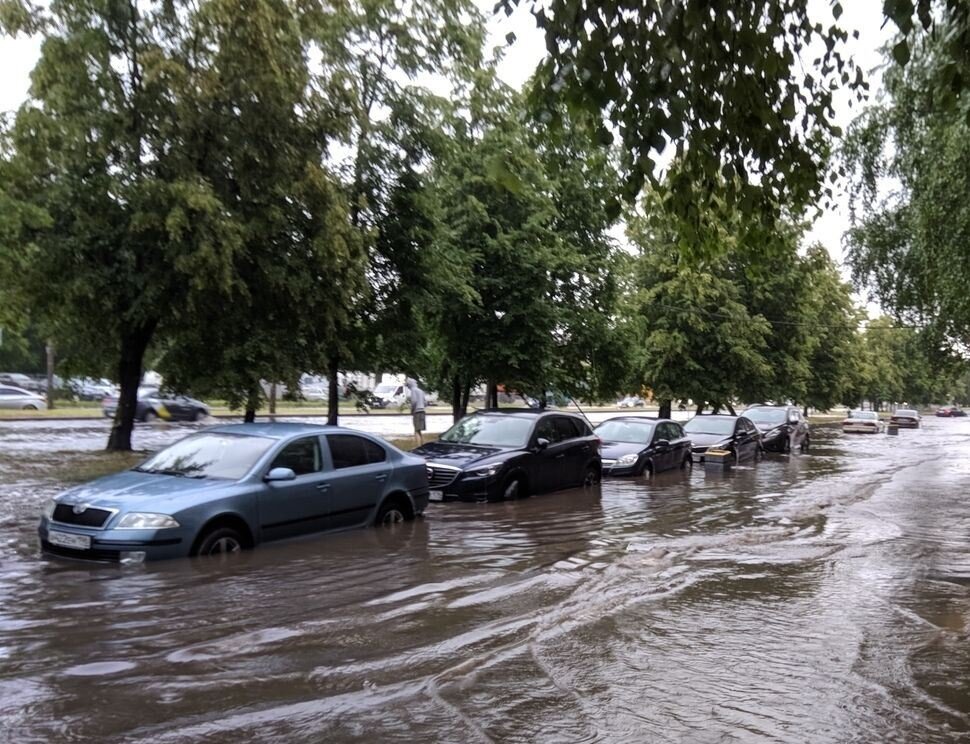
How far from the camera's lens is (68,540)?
8.78 metres

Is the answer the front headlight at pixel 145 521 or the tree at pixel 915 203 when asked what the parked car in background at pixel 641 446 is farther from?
the front headlight at pixel 145 521

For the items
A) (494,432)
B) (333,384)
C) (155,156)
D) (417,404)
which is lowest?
(494,432)

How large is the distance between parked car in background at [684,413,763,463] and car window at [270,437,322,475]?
15.0m

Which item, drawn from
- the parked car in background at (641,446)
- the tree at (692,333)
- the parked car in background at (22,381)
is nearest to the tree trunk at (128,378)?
the parked car in background at (641,446)

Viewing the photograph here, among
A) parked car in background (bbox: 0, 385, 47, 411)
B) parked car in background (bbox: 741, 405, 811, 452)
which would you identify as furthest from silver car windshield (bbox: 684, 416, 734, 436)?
parked car in background (bbox: 0, 385, 47, 411)

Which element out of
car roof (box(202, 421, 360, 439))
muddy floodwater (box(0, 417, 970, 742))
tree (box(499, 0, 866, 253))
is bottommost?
muddy floodwater (box(0, 417, 970, 742))

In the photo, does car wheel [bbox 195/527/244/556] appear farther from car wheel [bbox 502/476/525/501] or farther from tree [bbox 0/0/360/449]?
tree [bbox 0/0/360/449]

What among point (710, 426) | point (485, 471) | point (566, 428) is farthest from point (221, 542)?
point (710, 426)

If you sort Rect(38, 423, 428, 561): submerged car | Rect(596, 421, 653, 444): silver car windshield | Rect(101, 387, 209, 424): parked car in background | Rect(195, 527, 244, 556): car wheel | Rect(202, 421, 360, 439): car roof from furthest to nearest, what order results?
Rect(101, 387, 209, 424): parked car in background, Rect(596, 421, 653, 444): silver car windshield, Rect(202, 421, 360, 439): car roof, Rect(195, 527, 244, 556): car wheel, Rect(38, 423, 428, 561): submerged car

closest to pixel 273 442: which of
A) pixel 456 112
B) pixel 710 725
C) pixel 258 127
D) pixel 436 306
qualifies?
pixel 710 725

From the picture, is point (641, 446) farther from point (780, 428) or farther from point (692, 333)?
point (692, 333)

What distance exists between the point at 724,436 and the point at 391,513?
1545cm

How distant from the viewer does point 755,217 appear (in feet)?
28.9

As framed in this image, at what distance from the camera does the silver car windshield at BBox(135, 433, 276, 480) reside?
9633mm
